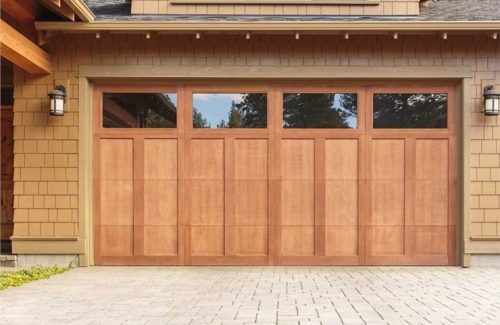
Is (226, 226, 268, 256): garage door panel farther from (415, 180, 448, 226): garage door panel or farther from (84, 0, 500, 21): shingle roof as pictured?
(84, 0, 500, 21): shingle roof

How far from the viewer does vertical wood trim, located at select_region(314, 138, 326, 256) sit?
8.45 m

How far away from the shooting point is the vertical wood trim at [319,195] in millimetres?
8445

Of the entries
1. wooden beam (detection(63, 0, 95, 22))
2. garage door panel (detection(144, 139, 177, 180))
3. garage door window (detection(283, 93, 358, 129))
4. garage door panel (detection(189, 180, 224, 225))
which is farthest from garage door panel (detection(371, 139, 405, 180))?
wooden beam (detection(63, 0, 95, 22))

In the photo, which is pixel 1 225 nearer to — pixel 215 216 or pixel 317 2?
pixel 215 216

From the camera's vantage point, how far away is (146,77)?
841 centimetres

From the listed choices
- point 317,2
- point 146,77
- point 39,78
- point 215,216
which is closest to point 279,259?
point 215,216

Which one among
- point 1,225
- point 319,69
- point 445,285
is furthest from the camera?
point 1,225

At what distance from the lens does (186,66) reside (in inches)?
330

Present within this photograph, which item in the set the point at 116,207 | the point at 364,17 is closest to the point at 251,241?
the point at 116,207

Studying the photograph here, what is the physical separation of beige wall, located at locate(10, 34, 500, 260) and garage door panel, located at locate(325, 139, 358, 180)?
3.81ft

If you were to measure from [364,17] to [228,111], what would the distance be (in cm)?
248

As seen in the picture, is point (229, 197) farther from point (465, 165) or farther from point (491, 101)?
point (491, 101)

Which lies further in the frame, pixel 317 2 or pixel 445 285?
pixel 317 2

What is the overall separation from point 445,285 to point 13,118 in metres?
6.64
